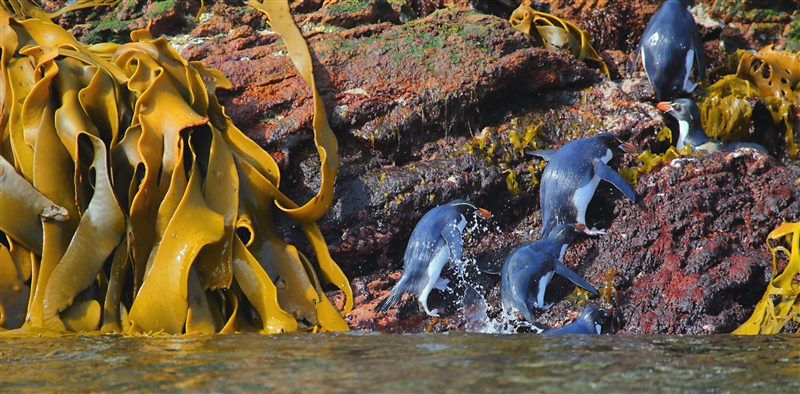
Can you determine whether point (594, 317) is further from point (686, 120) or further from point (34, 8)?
point (34, 8)

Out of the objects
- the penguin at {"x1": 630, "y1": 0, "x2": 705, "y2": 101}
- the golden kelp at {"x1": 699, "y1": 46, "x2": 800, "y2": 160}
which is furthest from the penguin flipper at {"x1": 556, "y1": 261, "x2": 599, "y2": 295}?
the golden kelp at {"x1": 699, "y1": 46, "x2": 800, "y2": 160}

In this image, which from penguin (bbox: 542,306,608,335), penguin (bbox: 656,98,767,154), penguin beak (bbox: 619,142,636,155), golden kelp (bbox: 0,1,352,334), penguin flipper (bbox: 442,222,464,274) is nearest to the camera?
penguin (bbox: 542,306,608,335)

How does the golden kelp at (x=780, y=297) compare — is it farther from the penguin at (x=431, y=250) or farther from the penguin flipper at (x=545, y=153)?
the penguin at (x=431, y=250)

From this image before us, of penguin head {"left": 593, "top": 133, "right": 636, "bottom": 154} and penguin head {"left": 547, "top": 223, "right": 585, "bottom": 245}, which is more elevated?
penguin head {"left": 593, "top": 133, "right": 636, "bottom": 154}

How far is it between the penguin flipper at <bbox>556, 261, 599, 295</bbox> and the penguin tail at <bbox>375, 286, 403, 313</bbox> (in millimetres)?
857

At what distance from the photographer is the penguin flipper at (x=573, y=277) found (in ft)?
12.6

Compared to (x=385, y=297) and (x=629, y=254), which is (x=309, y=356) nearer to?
(x=385, y=297)

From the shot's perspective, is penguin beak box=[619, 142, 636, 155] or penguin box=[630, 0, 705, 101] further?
penguin box=[630, 0, 705, 101]

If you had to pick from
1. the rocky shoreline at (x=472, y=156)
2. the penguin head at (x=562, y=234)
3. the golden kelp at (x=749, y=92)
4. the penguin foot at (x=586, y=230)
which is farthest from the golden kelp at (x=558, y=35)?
the penguin head at (x=562, y=234)

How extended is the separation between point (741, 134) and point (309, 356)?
4.16 meters

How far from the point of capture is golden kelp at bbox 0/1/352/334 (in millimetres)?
3623

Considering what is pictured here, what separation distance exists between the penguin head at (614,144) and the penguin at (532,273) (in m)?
0.75

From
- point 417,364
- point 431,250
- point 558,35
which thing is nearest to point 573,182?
point 431,250

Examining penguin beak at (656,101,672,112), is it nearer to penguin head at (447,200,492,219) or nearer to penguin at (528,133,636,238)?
penguin at (528,133,636,238)
